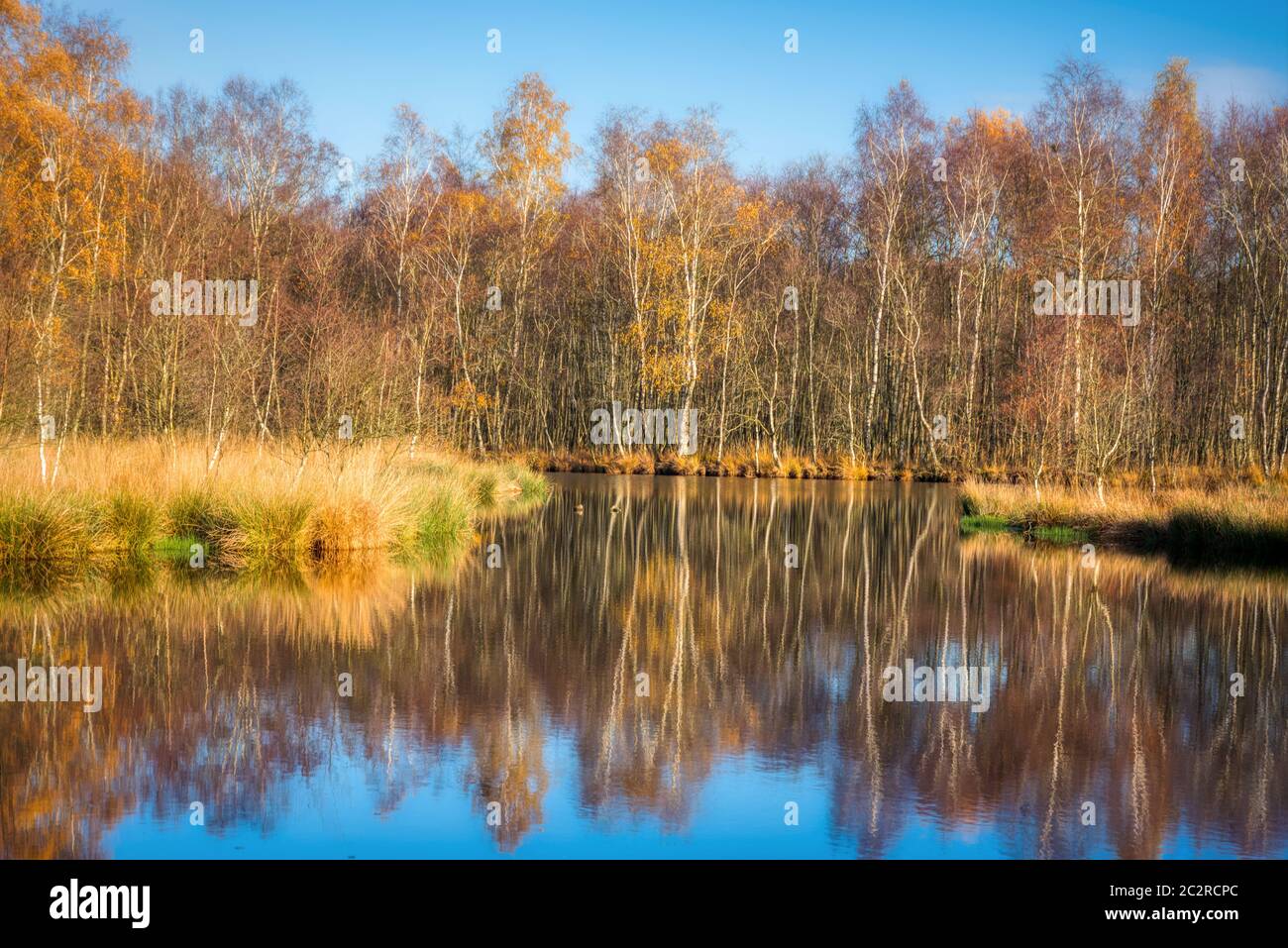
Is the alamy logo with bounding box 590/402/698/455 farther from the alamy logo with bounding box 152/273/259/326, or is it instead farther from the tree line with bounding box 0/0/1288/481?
the alamy logo with bounding box 152/273/259/326

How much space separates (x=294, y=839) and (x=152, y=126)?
39247 millimetres

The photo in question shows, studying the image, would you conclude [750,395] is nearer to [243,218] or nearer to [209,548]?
[243,218]

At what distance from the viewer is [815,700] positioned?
10.7m

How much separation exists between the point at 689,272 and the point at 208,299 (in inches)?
879

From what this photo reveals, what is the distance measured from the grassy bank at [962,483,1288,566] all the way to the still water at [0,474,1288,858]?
4.17 metres

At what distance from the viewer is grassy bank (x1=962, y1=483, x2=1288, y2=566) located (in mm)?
22203

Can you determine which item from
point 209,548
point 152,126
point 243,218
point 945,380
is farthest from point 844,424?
point 209,548

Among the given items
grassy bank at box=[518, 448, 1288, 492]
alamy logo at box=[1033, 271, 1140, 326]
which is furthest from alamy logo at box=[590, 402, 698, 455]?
alamy logo at box=[1033, 271, 1140, 326]

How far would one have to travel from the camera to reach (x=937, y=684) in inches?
448

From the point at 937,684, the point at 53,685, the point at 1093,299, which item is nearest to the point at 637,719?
the point at 937,684

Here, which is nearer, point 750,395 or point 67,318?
point 67,318

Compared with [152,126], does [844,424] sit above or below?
below
